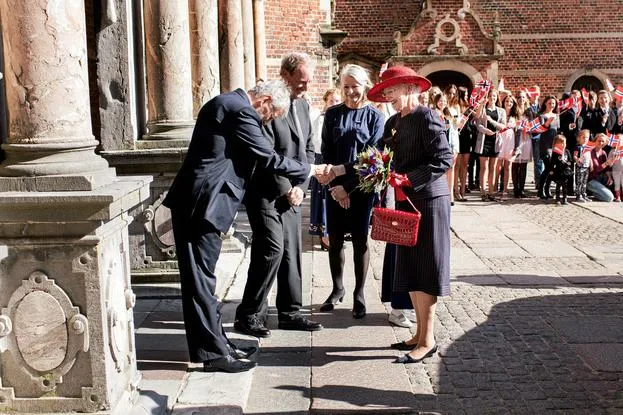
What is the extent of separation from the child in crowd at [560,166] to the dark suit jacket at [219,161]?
32.1ft

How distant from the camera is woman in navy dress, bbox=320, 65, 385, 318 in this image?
6.33m

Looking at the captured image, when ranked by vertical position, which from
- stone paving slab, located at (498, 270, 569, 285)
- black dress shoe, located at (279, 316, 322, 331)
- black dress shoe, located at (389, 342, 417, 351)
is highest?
black dress shoe, located at (279, 316, 322, 331)

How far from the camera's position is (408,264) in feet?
17.3

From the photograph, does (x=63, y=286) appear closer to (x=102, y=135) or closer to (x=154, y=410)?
(x=154, y=410)

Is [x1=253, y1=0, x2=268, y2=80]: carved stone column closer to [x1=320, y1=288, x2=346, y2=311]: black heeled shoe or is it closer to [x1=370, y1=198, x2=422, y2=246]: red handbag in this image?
[x1=320, y1=288, x2=346, y2=311]: black heeled shoe

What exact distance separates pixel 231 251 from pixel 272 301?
176 cm

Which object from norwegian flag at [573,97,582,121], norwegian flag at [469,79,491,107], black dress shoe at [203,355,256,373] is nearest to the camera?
black dress shoe at [203,355,256,373]

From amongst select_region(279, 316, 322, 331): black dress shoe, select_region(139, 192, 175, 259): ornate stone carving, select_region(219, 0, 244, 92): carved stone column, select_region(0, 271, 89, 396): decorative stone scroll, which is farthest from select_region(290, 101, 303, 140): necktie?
select_region(219, 0, 244, 92): carved stone column

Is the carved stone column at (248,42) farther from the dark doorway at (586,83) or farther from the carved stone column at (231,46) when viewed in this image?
the dark doorway at (586,83)

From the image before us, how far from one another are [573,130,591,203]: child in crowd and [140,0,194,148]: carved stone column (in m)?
8.51

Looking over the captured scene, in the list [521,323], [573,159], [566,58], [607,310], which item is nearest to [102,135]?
[521,323]

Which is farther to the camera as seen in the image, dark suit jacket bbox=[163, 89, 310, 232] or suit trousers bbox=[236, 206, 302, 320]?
suit trousers bbox=[236, 206, 302, 320]

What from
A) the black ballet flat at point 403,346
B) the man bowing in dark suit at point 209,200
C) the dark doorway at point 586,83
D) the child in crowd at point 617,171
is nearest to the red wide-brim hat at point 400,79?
the man bowing in dark suit at point 209,200

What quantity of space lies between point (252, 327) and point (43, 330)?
2224mm
